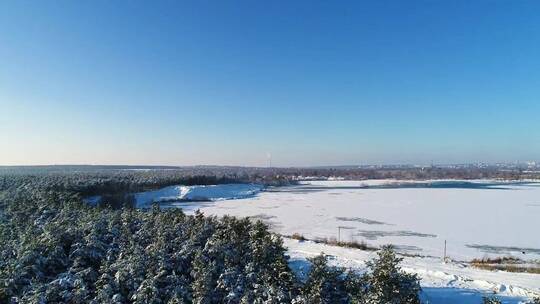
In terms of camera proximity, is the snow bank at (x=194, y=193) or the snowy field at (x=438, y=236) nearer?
the snowy field at (x=438, y=236)

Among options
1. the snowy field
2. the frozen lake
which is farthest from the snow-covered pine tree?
the frozen lake

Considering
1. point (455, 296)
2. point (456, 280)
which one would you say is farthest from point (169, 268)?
point (456, 280)

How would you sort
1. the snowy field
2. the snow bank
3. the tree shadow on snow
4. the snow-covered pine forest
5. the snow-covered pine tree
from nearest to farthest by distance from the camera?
the snow-covered pine tree → the snow-covered pine forest → the tree shadow on snow → the snowy field → the snow bank

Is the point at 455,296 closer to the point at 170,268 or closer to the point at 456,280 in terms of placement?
the point at 456,280

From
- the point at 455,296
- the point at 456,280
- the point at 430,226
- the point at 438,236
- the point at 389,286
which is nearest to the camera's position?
the point at 389,286

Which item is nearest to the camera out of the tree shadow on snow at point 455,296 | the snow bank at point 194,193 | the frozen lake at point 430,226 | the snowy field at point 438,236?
the tree shadow on snow at point 455,296

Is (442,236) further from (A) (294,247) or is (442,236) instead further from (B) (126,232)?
(B) (126,232)

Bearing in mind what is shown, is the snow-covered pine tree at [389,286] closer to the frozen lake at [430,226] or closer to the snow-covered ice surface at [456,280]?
the snow-covered ice surface at [456,280]

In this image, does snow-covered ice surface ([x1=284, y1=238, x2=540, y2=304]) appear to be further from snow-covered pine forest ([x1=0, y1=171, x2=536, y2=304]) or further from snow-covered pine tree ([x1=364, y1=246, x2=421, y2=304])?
snow-covered pine tree ([x1=364, y1=246, x2=421, y2=304])

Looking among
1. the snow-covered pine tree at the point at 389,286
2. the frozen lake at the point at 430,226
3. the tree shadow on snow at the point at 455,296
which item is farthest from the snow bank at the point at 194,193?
the snow-covered pine tree at the point at 389,286

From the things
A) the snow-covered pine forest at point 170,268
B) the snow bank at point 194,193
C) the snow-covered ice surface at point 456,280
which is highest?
the snow-covered pine forest at point 170,268

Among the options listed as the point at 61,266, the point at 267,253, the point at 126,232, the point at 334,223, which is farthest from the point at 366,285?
the point at 334,223
